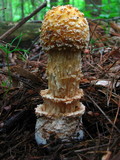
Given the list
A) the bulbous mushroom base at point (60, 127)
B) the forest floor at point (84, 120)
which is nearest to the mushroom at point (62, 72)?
the bulbous mushroom base at point (60, 127)

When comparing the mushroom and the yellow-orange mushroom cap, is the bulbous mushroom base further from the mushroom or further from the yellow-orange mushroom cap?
the yellow-orange mushroom cap

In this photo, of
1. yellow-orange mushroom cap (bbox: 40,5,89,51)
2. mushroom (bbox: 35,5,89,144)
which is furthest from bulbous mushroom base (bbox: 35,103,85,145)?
yellow-orange mushroom cap (bbox: 40,5,89,51)

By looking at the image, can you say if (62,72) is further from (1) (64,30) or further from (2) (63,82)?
(1) (64,30)

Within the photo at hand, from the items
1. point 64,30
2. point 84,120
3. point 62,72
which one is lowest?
point 84,120

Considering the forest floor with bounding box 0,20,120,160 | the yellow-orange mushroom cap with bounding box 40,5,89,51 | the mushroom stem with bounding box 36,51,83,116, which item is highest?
the yellow-orange mushroom cap with bounding box 40,5,89,51

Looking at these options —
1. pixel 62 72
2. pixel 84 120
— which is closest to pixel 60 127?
pixel 84 120

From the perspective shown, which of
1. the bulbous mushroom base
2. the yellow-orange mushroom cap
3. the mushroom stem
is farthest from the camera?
the bulbous mushroom base
